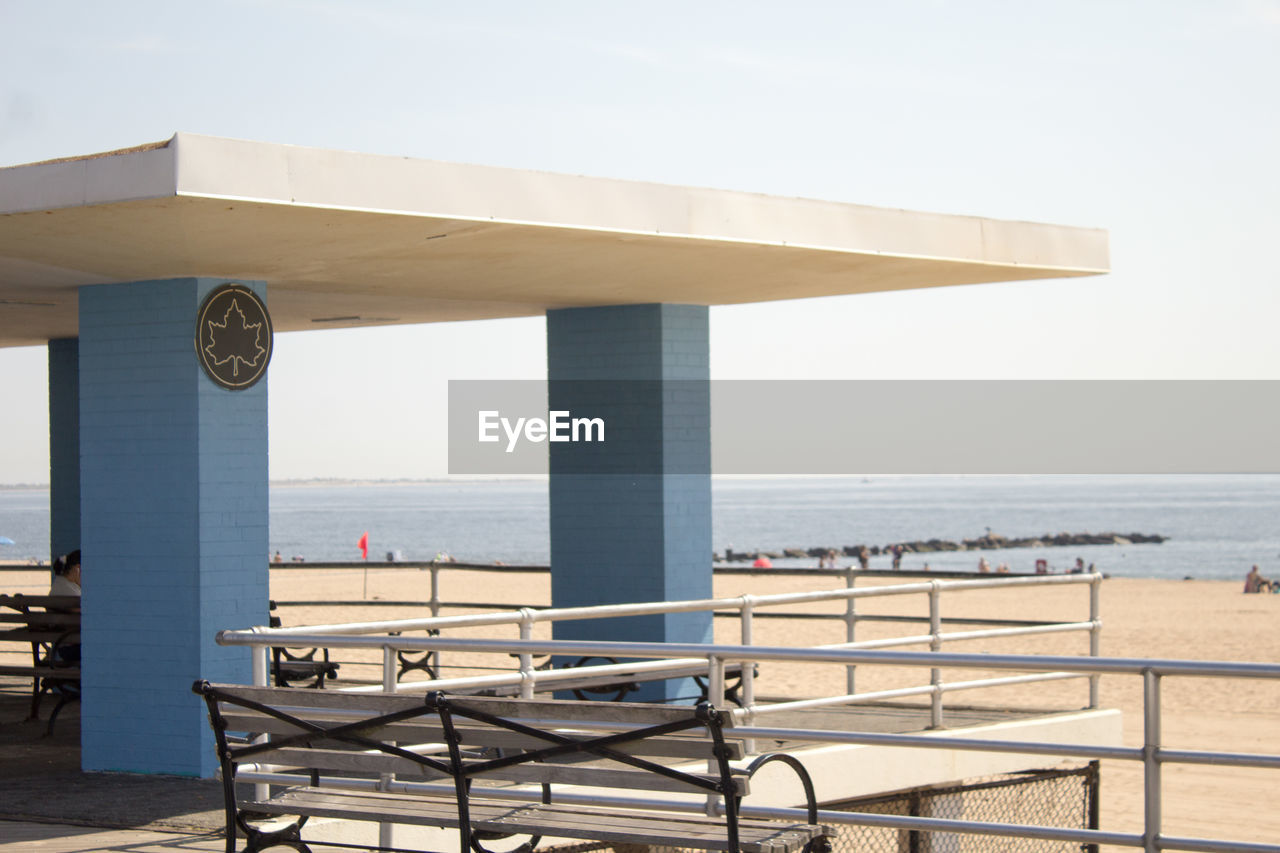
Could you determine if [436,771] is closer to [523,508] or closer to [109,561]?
[109,561]

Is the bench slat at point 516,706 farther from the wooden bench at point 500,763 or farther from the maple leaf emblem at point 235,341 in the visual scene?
the maple leaf emblem at point 235,341

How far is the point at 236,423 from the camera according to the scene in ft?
29.7

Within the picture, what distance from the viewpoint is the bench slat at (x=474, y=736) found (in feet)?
15.3

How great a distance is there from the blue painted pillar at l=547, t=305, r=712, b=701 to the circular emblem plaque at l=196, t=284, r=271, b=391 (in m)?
2.91

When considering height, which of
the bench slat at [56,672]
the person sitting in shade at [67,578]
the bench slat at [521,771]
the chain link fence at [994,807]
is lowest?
the chain link fence at [994,807]

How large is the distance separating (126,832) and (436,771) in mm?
2543

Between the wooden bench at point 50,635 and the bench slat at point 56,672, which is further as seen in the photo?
the wooden bench at point 50,635

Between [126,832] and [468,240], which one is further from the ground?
[468,240]

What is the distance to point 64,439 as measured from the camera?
13641 mm

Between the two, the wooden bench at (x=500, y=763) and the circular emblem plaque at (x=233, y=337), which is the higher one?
the circular emblem plaque at (x=233, y=337)

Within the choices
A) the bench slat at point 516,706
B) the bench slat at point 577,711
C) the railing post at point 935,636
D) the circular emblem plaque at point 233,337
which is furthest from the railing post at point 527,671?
the circular emblem plaque at point 233,337

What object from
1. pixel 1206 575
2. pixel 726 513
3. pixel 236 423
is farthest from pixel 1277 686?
pixel 726 513

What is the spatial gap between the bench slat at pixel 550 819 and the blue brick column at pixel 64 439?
8.90 meters

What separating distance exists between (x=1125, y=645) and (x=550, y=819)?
28.2 meters
